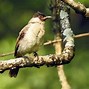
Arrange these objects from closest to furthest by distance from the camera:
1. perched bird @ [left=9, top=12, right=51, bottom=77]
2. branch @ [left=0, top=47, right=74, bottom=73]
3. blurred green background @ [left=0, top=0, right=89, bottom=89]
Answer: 1. branch @ [left=0, top=47, right=74, bottom=73]
2. perched bird @ [left=9, top=12, right=51, bottom=77]
3. blurred green background @ [left=0, top=0, right=89, bottom=89]

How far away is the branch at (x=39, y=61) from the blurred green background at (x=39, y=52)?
5447 millimetres

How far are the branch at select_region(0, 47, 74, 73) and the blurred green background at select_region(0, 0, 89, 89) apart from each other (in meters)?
5.45

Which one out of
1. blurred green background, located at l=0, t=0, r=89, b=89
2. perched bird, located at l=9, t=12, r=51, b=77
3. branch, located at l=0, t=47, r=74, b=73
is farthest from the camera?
blurred green background, located at l=0, t=0, r=89, b=89

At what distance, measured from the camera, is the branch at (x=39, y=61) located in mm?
4121

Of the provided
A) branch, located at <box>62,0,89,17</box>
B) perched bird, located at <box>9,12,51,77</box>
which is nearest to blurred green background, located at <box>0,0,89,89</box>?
perched bird, located at <box>9,12,51,77</box>

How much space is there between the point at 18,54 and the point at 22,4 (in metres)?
6.25

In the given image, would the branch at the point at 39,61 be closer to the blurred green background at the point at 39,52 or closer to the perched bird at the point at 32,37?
the perched bird at the point at 32,37

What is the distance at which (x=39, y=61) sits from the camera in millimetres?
4219

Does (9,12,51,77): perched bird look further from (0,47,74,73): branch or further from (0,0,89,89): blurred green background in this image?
(0,0,89,89): blurred green background

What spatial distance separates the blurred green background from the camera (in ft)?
33.9

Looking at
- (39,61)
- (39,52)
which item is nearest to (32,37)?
(39,61)

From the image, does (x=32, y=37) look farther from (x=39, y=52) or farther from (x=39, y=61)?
(x=39, y=52)

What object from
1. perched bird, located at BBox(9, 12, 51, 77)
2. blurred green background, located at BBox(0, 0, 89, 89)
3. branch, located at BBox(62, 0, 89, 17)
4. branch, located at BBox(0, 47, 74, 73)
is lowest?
blurred green background, located at BBox(0, 0, 89, 89)

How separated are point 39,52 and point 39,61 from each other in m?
5.88
